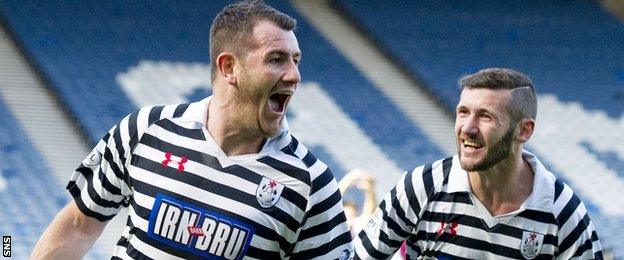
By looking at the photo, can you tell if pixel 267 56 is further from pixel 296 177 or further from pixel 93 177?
pixel 93 177

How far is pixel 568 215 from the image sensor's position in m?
4.22

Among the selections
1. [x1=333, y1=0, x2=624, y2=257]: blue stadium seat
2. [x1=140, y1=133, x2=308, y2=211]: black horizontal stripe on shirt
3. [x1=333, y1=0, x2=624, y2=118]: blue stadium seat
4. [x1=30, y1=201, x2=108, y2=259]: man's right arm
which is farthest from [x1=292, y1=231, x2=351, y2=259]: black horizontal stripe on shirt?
[x1=333, y1=0, x2=624, y2=118]: blue stadium seat

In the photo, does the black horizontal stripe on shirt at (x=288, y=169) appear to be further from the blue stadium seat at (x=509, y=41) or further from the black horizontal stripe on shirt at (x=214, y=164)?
the blue stadium seat at (x=509, y=41)

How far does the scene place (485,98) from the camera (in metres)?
4.24

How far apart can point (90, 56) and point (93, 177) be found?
8.95m

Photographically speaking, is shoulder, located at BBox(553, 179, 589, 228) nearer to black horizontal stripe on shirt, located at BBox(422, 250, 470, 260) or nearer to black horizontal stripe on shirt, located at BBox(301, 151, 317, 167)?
black horizontal stripe on shirt, located at BBox(422, 250, 470, 260)

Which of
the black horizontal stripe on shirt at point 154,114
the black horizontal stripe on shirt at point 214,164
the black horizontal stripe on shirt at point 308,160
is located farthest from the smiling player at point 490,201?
the black horizontal stripe on shirt at point 154,114

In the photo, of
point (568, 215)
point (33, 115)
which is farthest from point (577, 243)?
Result: point (33, 115)

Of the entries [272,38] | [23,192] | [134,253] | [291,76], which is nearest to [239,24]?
[272,38]

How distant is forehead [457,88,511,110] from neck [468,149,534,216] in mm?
191

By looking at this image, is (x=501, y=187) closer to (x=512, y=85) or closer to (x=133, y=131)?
(x=512, y=85)

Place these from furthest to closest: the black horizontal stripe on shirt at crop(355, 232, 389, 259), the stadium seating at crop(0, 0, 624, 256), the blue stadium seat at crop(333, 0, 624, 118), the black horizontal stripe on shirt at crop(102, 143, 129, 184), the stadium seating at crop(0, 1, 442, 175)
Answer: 1. the blue stadium seat at crop(333, 0, 624, 118)
2. the stadium seating at crop(0, 0, 624, 256)
3. the stadium seating at crop(0, 1, 442, 175)
4. the black horizontal stripe on shirt at crop(355, 232, 389, 259)
5. the black horizontal stripe on shirt at crop(102, 143, 129, 184)

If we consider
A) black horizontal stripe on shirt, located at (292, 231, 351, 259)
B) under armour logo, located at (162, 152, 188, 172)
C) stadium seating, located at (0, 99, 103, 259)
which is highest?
stadium seating, located at (0, 99, 103, 259)

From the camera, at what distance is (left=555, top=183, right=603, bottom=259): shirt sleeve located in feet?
13.8
